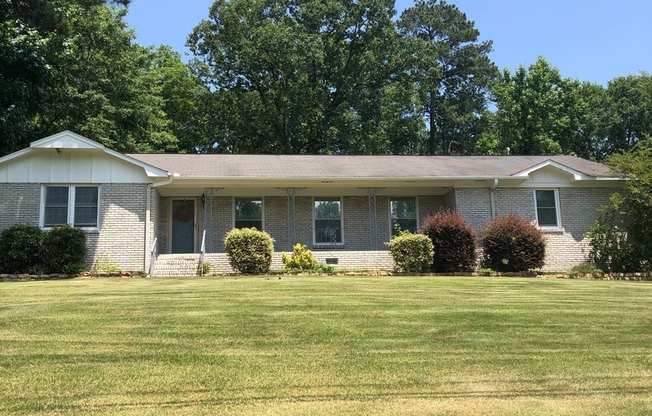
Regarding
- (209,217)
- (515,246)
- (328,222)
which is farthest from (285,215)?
(515,246)

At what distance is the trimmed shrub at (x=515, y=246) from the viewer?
1606 cm

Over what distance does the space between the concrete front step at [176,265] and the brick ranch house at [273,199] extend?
0.20 ft

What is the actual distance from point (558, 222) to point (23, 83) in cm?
1944

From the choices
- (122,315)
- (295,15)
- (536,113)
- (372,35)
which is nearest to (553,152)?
(536,113)

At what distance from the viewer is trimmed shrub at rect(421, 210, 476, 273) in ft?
52.4

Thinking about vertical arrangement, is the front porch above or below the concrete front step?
above

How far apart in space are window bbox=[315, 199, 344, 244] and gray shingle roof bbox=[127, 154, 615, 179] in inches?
53.0

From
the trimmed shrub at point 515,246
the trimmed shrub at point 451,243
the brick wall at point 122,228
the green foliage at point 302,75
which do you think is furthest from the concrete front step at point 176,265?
the green foliage at point 302,75

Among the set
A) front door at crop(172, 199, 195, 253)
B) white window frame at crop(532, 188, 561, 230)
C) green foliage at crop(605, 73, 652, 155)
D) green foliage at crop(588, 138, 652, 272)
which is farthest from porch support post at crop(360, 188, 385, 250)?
green foliage at crop(605, 73, 652, 155)

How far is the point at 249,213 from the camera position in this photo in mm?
18703

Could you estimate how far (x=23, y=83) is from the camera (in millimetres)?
18969

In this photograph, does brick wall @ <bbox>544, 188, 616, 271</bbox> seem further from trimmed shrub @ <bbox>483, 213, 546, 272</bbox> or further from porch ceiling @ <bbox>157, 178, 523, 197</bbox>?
porch ceiling @ <bbox>157, 178, 523, 197</bbox>

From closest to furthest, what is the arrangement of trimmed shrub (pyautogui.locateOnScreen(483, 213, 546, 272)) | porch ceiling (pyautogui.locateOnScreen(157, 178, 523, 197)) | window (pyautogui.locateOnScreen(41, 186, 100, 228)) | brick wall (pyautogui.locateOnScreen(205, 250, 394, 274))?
window (pyautogui.locateOnScreen(41, 186, 100, 228))
trimmed shrub (pyautogui.locateOnScreen(483, 213, 546, 272))
brick wall (pyautogui.locateOnScreen(205, 250, 394, 274))
porch ceiling (pyautogui.locateOnScreen(157, 178, 523, 197))

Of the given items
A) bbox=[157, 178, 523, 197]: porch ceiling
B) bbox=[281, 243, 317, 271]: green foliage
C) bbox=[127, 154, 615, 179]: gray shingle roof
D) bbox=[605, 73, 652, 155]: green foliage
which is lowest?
bbox=[281, 243, 317, 271]: green foliage
